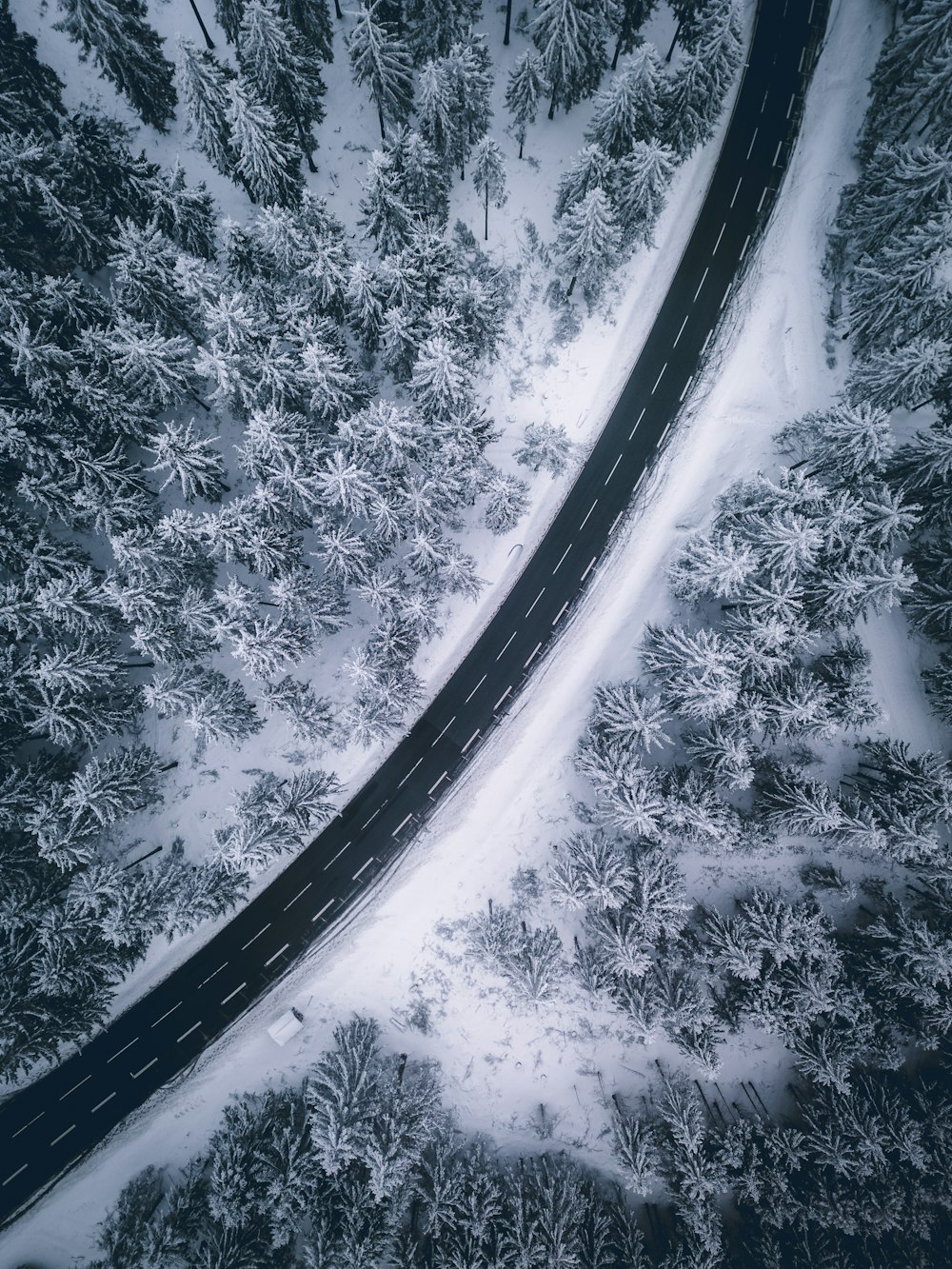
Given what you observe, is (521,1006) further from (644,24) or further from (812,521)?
(644,24)

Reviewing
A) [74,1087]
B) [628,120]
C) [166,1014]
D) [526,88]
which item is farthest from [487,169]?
[74,1087]

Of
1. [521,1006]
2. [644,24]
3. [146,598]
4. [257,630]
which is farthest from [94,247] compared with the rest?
[521,1006]

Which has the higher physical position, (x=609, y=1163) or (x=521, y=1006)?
(x=521, y=1006)

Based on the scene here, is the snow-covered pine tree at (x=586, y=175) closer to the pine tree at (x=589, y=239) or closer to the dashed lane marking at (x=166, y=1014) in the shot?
the pine tree at (x=589, y=239)

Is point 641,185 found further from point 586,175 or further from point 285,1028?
point 285,1028

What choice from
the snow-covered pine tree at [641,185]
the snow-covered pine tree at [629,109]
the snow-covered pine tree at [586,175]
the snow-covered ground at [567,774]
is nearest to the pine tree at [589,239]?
the snow-covered pine tree at [586,175]

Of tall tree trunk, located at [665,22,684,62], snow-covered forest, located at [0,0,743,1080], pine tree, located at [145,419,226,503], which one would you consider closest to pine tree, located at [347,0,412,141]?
snow-covered forest, located at [0,0,743,1080]
